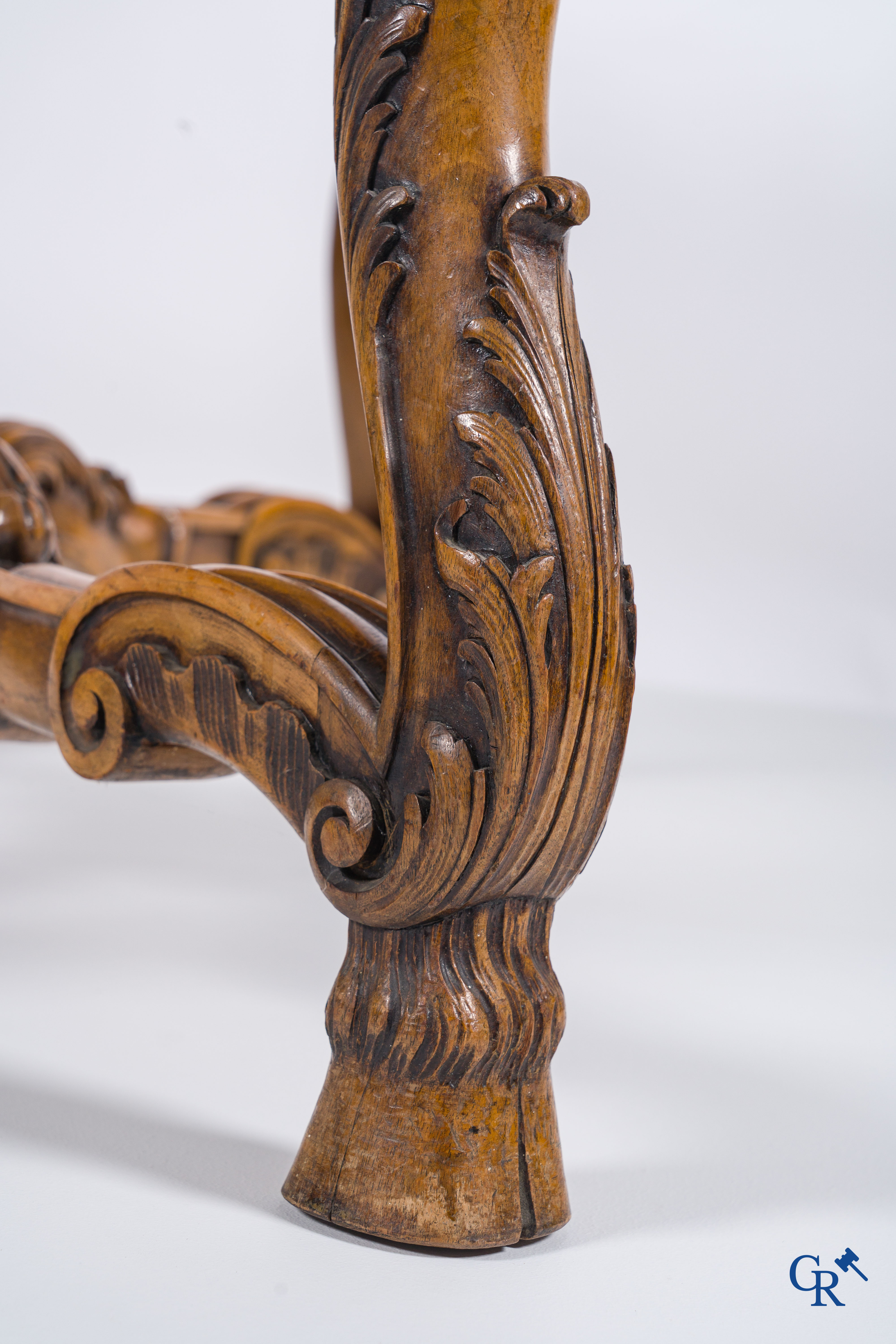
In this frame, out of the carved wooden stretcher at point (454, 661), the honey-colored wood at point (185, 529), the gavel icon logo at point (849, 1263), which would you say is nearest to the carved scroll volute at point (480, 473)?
the carved wooden stretcher at point (454, 661)

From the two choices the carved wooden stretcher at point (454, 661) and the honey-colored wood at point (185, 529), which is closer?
the carved wooden stretcher at point (454, 661)

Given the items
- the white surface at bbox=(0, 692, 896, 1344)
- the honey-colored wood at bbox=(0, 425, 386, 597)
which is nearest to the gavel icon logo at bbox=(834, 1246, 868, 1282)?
the white surface at bbox=(0, 692, 896, 1344)

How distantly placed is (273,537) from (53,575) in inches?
22.9

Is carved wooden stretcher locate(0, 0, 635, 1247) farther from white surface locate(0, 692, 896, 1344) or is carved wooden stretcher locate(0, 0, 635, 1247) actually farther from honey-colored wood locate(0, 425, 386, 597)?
honey-colored wood locate(0, 425, 386, 597)

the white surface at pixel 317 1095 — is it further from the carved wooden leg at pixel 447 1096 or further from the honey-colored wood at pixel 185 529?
the honey-colored wood at pixel 185 529

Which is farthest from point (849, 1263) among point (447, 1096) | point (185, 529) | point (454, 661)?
point (185, 529)

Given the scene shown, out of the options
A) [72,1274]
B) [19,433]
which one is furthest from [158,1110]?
[19,433]

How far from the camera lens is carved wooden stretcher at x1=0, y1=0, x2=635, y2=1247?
56 centimetres

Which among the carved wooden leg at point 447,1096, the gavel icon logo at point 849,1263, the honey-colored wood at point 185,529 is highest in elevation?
the honey-colored wood at point 185,529

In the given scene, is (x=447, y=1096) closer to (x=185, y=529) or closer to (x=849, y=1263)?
(x=849, y=1263)

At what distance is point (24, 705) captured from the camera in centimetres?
79

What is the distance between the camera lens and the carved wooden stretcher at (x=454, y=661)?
1.84 feet

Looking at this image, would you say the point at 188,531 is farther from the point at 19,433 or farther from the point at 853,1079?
the point at 853,1079

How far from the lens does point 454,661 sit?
58 centimetres
